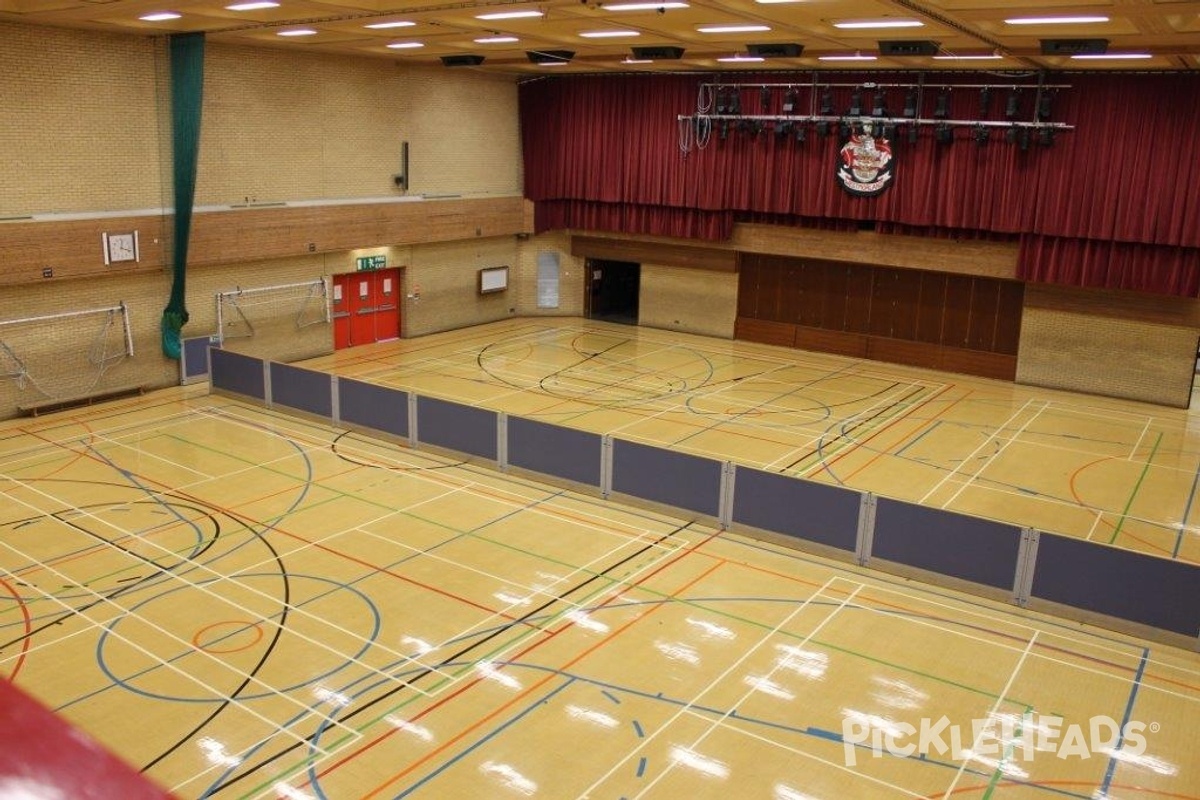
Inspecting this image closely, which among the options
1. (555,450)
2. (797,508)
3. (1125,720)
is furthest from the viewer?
(555,450)

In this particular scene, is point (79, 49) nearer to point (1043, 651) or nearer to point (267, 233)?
point (267, 233)

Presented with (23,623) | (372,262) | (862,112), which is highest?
(862,112)

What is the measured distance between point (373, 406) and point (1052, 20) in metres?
12.3

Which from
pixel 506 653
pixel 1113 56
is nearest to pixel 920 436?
pixel 1113 56

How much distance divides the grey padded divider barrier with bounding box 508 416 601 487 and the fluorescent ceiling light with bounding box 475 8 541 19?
6.29 m

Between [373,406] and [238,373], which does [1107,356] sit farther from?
[238,373]

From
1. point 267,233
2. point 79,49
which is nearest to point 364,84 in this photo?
point 267,233

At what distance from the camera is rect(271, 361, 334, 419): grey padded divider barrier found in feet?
62.3

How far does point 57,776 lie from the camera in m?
2.04

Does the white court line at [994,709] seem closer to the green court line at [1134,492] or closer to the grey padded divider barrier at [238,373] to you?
the green court line at [1134,492]

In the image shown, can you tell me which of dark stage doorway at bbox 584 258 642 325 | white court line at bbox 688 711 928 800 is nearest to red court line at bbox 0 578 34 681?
white court line at bbox 688 711 928 800

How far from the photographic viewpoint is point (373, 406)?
18.3 m

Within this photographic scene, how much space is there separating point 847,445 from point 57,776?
692 inches

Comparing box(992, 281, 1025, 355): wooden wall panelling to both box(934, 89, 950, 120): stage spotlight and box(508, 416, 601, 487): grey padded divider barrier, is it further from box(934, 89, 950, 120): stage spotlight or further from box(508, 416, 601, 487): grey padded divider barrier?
box(508, 416, 601, 487): grey padded divider barrier
